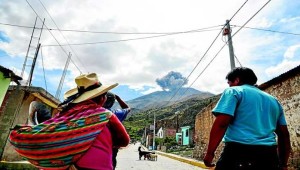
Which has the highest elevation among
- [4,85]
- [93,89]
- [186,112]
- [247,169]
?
[186,112]

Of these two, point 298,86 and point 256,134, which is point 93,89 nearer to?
point 256,134

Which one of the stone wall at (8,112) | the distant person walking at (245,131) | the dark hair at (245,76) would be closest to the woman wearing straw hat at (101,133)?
the distant person walking at (245,131)

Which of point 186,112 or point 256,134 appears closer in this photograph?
point 256,134

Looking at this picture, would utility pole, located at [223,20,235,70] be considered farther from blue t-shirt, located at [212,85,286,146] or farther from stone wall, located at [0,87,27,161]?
stone wall, located at [0,87,27,161]

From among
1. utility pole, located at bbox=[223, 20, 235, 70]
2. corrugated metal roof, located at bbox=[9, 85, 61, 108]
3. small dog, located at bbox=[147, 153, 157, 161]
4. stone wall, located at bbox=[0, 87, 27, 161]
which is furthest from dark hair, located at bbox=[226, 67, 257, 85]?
small dog, located at bbox=[147, 153, 157, 161]

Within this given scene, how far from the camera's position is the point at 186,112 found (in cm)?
6456

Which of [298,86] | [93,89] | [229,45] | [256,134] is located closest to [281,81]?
[298,86]

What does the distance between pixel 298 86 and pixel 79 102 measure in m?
6.69

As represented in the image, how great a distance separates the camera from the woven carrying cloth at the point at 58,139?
1.62m

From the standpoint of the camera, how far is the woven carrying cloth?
63.8 inches

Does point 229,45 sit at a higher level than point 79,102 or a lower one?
higher

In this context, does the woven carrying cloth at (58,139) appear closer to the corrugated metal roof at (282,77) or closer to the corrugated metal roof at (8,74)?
the corrugated metal roof at (282,77)

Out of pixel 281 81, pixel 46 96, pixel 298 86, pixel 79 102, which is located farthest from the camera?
pixel 46 96

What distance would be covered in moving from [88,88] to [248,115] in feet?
4.37
